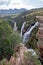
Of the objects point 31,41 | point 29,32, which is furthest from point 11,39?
point 29,32

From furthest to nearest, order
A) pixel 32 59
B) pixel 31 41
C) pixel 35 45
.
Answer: pixel 31 41 → pixel 35 45 → pixel 32 59

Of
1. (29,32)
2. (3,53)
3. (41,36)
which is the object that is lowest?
(29,32)

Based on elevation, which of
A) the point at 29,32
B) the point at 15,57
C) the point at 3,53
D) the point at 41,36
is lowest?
the point at 29,32

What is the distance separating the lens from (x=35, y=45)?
57.7 meters

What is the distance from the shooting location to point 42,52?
52.8 meters

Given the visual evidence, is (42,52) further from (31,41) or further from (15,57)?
(15,57)

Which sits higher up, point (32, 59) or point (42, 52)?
point (32, 59)

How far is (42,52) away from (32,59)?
20.9 metres

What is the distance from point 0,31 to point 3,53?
Answer: 20.4 feet

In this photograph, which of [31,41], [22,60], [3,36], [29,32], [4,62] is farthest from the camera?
[29,32]

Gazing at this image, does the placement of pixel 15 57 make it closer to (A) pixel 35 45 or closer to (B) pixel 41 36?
(B) pixel 41 36

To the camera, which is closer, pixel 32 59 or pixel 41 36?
pixel 32 59

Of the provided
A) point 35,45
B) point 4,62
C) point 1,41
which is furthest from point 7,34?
point 35,45

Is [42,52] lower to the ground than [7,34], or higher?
lower
